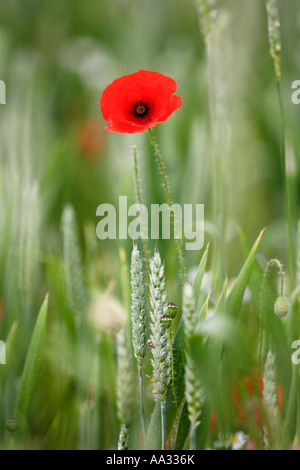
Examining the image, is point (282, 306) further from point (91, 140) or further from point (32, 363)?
point (91, 140)

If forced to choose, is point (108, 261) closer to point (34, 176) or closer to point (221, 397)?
point (34, 176)

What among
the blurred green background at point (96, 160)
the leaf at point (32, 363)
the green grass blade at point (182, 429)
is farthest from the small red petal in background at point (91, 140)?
the green grass blade at point (182, 429)

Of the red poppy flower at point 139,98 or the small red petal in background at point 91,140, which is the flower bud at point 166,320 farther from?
the small red petal in background at point 91,140

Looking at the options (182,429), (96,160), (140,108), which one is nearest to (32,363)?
(182,429)

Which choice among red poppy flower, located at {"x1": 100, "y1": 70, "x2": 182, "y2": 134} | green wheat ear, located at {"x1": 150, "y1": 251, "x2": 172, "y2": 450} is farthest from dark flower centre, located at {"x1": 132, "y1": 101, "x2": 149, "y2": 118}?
green wheat ear, located at {"x1": 150, "y1": 251, "x2": 172, "y2": 450}

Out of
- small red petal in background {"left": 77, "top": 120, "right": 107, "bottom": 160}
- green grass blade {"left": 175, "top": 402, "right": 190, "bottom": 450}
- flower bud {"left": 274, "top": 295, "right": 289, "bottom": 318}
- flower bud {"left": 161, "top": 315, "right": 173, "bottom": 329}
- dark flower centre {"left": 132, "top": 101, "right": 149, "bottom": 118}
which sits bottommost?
green grass blade {"left": 175, "top": 402, "right": 190, "bottom": 450}

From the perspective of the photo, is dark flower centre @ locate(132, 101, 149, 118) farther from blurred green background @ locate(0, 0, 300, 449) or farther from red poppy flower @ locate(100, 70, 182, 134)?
blurred green background @ locate(0, 0, 300, 449)

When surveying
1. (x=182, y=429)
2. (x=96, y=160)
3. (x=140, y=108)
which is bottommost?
(x=182, y=429)

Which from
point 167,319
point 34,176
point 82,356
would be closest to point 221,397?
point 167,319
